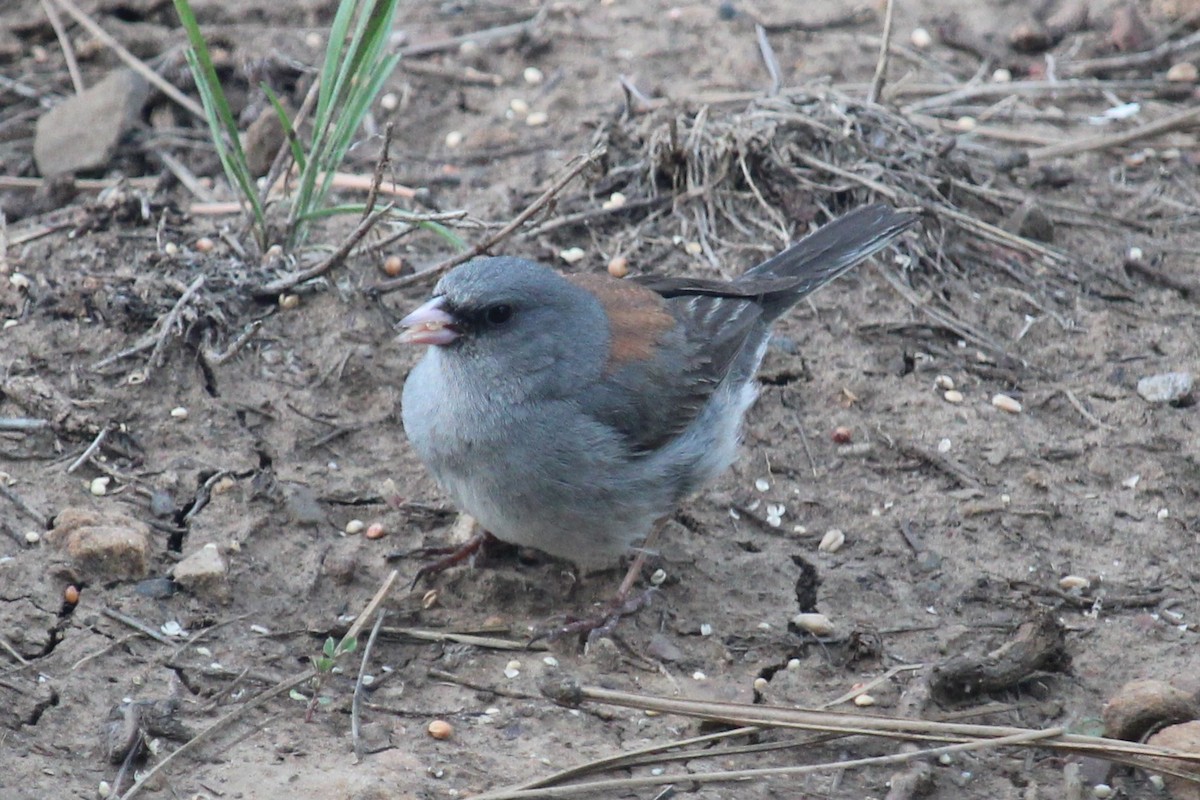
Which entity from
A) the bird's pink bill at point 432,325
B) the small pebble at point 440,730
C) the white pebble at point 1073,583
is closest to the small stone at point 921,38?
the white pebble at point 1073,583

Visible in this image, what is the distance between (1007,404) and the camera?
4.46 metres

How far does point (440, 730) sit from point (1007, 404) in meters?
2.20

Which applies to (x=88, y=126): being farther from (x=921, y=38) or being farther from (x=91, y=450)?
(x=921, y=38)

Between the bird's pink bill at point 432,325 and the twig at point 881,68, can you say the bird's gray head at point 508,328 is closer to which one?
the bird's pink bill at point 432,325

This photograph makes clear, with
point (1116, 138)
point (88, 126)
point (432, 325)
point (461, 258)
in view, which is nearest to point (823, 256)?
point (461, 258)

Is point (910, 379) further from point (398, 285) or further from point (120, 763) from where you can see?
point (120, 763)

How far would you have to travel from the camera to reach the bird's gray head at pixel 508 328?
355 cm

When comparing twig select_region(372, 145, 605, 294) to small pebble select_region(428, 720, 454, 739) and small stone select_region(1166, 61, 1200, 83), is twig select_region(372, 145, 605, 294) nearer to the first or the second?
small pebble select_region(428, 720, 454, 739)

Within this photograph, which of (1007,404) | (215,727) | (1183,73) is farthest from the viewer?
(1183,73)

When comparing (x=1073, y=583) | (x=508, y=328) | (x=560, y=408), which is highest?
(x=508, y=328)

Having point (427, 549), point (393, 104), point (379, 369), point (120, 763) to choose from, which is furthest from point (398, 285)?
point (120, 763)

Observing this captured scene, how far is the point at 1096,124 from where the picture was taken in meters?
5.72

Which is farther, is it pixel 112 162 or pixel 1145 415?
pixel 112 162

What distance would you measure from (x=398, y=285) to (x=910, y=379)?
169cm
